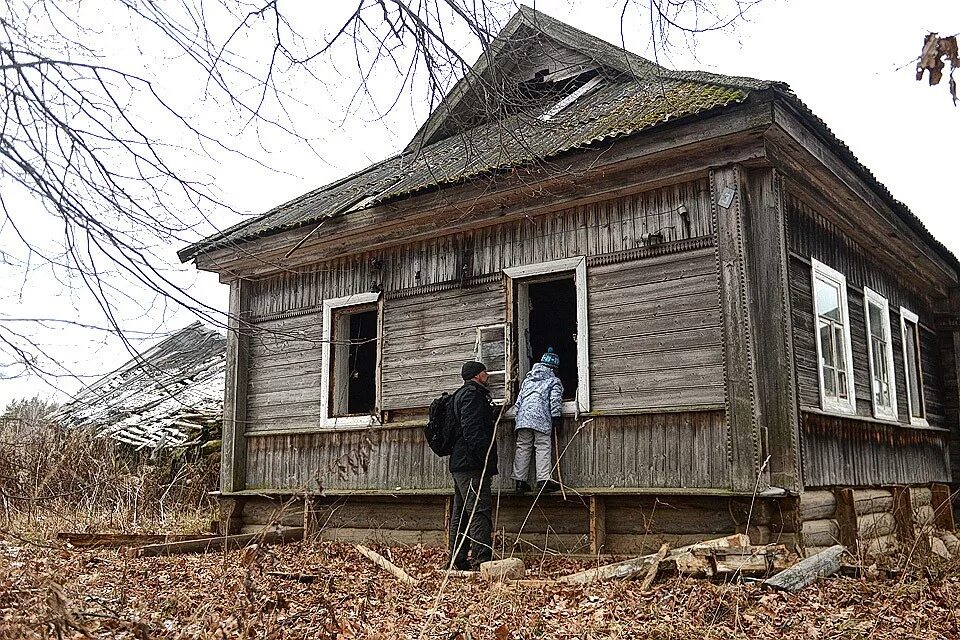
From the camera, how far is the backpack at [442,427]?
8.74 metres

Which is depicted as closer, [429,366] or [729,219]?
[729,219]

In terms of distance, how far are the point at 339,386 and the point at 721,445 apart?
4997 millimetres

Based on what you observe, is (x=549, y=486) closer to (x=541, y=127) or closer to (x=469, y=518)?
(x=469, y=518)

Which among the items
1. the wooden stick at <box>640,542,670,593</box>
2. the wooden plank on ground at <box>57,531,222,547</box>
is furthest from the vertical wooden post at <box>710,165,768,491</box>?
the wooden plank on ground at <box>57,531,222,547</box>

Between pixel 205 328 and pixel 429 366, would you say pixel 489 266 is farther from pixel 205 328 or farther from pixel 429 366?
pixel 205 328

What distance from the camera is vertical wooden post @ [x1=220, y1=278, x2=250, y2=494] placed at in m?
11.7

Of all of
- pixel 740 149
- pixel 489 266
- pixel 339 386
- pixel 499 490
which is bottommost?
pixel 499 490

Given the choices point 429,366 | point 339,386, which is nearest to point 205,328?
point 339,386

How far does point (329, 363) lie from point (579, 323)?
3.54 metres

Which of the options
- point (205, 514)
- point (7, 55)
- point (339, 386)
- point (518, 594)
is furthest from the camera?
point (205, 514)

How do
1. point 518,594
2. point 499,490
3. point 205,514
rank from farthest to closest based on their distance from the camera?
point 205,514, point 499,490, point 518,594

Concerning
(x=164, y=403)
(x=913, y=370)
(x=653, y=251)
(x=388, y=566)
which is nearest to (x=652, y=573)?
(x=388, y=566)

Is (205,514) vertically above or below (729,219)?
below

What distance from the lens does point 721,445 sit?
7934 mm
